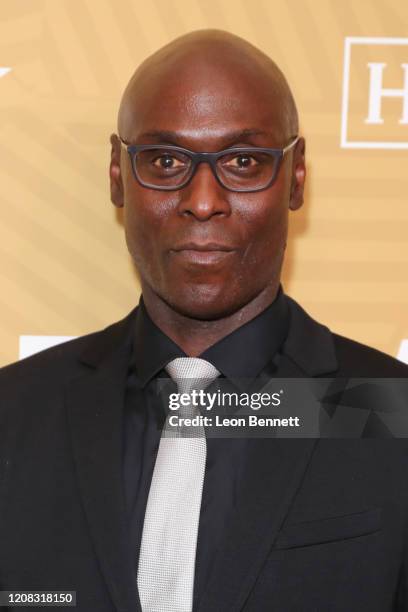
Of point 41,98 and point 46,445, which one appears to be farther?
point 41,98

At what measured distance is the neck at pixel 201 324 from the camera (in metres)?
1.47

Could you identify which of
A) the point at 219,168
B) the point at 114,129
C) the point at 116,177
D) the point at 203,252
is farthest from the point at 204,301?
the point at 114,129

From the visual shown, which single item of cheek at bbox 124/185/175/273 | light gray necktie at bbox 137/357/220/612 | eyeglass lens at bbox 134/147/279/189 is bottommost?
light gray necktie at bbox 137/357/220/612

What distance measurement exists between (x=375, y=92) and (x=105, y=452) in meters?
0.89

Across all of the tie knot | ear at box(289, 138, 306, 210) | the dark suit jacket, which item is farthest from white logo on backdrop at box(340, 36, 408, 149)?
the tie knot

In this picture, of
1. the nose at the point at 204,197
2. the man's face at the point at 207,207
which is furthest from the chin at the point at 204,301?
the nose at the point at 204,197

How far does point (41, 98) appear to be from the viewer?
5.91 ft

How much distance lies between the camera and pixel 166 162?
140 centimetres

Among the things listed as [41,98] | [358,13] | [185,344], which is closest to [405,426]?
[185,344]

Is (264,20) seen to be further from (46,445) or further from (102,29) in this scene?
(46,445)

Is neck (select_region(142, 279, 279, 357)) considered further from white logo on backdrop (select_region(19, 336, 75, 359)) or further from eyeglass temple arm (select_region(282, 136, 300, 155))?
white logo on backdrop (select_region(19, 336, 75, 359))

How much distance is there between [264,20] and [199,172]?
559 mm

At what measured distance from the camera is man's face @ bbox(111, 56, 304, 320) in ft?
4.49

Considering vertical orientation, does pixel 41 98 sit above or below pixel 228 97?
above
